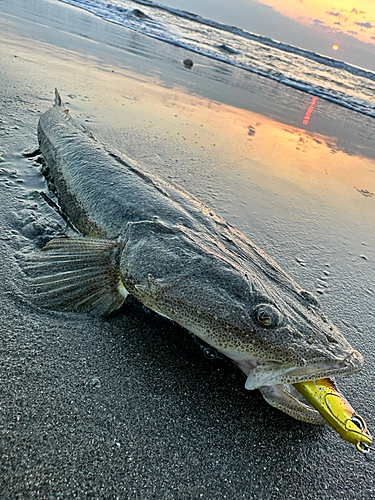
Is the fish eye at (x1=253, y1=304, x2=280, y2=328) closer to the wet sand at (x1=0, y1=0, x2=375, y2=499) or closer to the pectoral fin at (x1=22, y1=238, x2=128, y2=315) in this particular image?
the wet sand at (x1=0, y1=0, x2=375, y2=499)

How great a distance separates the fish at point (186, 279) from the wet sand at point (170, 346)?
0.60 ft

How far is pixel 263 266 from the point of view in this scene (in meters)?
2.49

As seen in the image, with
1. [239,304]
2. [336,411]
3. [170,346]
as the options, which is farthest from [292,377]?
[170,346]

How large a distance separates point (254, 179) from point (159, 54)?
9.89 m

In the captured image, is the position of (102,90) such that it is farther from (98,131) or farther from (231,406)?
(231,406)

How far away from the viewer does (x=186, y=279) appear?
2.25 meters

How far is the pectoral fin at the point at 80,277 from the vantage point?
2.45 meters

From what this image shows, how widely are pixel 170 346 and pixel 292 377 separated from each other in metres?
0.79

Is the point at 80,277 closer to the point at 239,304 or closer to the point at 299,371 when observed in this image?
the point at 239,304

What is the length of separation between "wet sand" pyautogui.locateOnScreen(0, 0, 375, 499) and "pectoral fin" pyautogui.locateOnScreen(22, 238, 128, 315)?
3.6 inches

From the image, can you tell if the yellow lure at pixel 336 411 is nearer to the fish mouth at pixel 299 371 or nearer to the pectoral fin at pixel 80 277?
the fish mouth at pixel 299 371

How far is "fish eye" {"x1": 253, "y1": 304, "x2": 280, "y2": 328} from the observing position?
6.61ft

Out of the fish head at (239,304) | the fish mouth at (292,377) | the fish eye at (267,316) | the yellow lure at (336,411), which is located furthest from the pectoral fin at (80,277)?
the yellow lure at (336,411)

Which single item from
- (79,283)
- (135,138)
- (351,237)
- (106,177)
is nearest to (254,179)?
(351,237)
